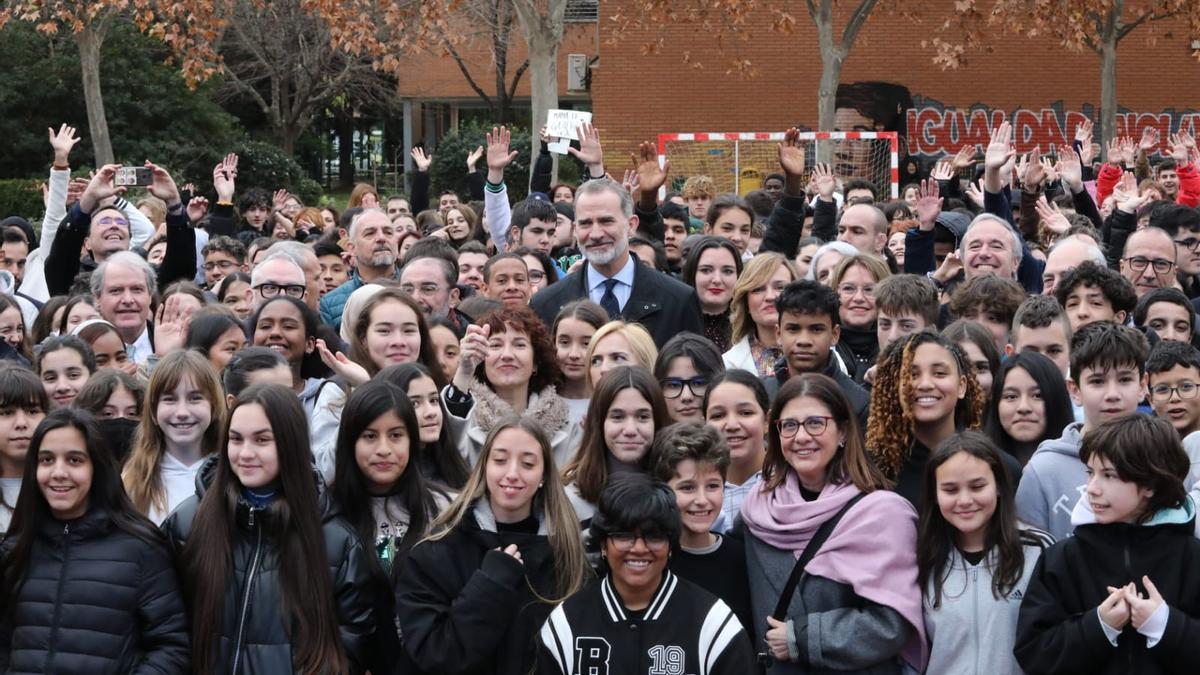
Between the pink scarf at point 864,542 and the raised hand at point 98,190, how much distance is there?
541 centimetres

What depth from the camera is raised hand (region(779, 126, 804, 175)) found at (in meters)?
9.11

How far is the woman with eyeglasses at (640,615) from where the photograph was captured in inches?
183

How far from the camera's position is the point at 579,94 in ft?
117

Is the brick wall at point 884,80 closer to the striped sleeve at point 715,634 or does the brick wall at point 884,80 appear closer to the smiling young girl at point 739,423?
the smiling young girl at point 739,423

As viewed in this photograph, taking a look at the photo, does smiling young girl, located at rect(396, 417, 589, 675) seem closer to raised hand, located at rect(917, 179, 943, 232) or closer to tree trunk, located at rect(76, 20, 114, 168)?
raised hand, located at rect(917, 179, 943, 232)

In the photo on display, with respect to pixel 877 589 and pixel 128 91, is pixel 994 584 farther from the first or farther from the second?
pixel 128 91

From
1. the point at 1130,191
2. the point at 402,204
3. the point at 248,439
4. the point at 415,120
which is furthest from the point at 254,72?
Answer: the point at 248,439

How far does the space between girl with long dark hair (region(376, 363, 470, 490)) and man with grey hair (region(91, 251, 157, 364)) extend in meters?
2.39

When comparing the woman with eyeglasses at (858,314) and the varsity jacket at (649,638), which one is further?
the woman with eyeglasses at (858,314)

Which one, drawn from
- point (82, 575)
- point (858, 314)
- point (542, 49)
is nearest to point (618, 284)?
point (858, 314)

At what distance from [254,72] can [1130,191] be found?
34213 mm

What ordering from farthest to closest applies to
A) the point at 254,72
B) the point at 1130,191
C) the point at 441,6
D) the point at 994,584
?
the point at 254,72, the point at 441,6, the point at 1130,191, the point at 994,584

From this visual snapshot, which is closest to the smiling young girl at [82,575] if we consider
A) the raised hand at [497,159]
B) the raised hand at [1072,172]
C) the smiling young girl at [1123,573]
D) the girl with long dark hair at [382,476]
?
the girl with long dark hair at [382,476]

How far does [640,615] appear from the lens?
4.71 meters
